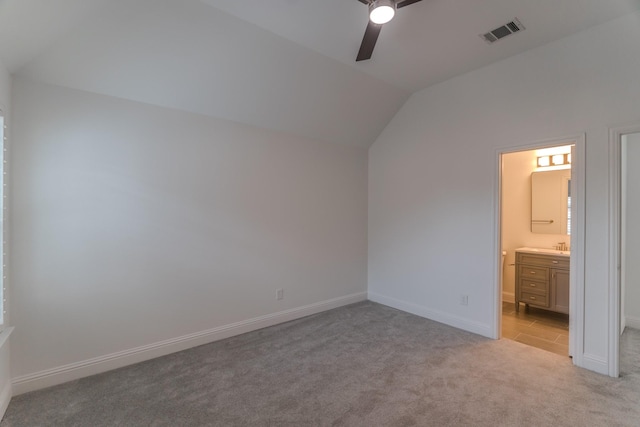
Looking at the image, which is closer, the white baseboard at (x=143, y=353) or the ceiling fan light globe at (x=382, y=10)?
the ceiling fan light globe at (x=382, y=10)

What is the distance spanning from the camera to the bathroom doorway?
12.2ft

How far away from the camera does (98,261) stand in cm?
257

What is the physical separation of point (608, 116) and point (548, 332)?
8.15 ft

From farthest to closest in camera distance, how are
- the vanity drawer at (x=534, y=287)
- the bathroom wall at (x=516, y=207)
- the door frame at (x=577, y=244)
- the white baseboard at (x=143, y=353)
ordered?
the bathroom wall at (x=516, y=207)
the vanity drawer at (x=534, y=287)
the door frame at (x=577, y=244)
the white baseboard at (x=143, y=353)

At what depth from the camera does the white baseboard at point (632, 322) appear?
351 centimetres

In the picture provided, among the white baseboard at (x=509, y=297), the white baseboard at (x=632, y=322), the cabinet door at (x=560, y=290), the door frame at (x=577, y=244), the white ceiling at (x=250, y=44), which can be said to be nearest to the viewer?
the white ceiling at (x=250, y=44)

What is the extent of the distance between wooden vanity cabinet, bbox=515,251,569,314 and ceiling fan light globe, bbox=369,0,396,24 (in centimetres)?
383

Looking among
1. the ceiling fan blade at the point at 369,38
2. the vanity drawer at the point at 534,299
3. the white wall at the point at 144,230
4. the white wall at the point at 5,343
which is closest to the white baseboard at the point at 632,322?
the vanity drawer at the point at 534,299

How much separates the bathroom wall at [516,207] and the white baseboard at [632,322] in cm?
125

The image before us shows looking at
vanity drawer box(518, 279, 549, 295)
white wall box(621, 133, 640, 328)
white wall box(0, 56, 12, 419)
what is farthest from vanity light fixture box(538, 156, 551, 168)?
white wall box(0, 56, 12, 419)

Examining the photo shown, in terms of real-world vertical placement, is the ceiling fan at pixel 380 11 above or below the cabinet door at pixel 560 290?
above

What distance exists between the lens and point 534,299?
4098 millimetres

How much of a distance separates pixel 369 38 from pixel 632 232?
3984 mm

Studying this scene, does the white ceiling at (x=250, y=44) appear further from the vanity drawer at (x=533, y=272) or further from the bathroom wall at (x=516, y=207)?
the vanity drawer at (x=533, y=272)
